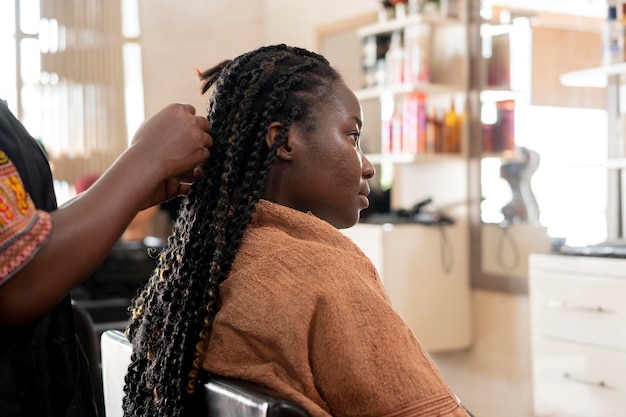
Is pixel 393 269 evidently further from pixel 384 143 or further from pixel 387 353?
pixel 387 353

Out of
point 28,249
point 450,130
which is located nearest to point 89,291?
point 450,130

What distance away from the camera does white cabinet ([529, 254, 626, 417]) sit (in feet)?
9.53

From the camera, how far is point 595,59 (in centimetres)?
343

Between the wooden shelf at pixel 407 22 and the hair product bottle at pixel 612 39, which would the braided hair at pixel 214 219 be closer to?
the hair product bottle at pixel 612 39

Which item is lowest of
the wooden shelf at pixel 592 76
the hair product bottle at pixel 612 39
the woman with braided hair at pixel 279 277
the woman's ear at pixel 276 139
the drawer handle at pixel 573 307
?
the drawer handle at pixel 573 307

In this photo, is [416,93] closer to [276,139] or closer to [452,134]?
[452,134]

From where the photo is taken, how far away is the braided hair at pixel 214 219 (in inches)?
41.6

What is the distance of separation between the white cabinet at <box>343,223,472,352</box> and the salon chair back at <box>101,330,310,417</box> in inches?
105

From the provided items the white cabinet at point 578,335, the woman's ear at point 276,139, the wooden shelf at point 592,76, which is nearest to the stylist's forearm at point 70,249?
the woman's ear at point 276,139

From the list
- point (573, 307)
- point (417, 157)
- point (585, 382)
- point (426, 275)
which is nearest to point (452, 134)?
point (417, 157)

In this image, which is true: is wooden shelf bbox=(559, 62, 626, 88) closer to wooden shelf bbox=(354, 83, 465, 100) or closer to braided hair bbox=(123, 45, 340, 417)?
wooden shelf bbox=(354, 83, 465, 100)

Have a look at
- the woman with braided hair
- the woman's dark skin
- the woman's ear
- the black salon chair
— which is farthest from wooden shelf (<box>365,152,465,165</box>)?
the woman's dark skin

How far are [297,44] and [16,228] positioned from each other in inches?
190

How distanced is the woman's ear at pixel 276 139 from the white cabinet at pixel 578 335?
6.74ft
